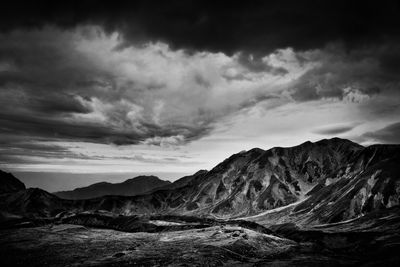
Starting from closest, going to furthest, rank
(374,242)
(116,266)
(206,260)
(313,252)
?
(116,266) → (206,260) → (313,252) → (374,242)

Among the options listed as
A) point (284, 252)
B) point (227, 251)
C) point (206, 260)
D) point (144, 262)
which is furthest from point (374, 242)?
point (144, 262)

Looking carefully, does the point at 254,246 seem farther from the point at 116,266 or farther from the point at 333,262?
the point at 116,266

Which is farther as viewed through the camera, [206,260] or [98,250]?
[98,250]

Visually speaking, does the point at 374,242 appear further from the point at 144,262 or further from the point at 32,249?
the point at 32,249

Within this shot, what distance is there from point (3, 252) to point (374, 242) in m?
184

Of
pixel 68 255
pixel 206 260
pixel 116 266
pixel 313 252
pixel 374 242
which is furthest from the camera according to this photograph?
pixel 374 242

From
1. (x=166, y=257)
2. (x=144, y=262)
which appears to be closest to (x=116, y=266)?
(x=144, y=262)

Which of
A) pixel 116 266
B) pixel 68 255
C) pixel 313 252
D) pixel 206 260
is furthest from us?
pixel 313 252

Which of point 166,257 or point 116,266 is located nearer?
point 116,266

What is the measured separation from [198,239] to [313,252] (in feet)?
196

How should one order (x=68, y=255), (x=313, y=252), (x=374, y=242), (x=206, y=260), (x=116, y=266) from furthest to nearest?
(x=374, y=242) < (x=313, y=252) < (x=68, y=255) < (x=206, y=260) < (x=116, y=266)

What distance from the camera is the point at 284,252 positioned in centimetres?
16388

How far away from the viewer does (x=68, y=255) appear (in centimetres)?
15300

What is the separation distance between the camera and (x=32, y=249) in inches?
6594
